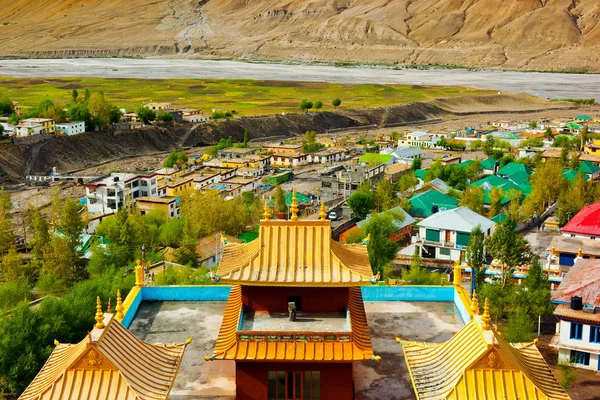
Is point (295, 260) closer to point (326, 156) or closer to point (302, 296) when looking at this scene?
point (302, 296)

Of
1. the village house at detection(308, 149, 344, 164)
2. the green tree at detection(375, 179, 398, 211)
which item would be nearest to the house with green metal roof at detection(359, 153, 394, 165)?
the village house at detection(308, 149, 344, 164)

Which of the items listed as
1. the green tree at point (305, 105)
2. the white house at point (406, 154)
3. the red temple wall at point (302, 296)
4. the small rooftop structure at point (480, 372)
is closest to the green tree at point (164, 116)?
the green tree at point (305, 105)

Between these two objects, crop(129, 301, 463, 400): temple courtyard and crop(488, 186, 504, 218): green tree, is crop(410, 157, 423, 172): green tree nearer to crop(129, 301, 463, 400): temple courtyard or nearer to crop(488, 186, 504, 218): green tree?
crop(488, 186, 504, 218): green tree

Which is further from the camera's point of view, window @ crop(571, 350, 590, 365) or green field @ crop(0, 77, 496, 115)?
green field @ crop(0, 77, 496, 115)

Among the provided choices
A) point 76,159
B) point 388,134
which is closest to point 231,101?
point 388,134

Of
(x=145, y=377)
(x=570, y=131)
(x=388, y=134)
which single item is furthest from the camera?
(x=388, y=134)

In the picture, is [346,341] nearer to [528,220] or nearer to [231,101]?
[528,220]
